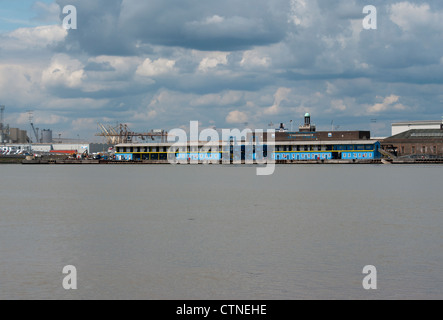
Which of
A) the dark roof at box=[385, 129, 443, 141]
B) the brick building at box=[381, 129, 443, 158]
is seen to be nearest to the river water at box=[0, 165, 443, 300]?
the brick building at box=[381, 129, 443, 158]

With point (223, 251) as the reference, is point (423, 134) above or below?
above

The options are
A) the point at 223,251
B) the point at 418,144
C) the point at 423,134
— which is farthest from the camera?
the point at 423,134

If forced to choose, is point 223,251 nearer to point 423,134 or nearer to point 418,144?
point 418,144

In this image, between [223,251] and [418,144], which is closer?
[223,251]

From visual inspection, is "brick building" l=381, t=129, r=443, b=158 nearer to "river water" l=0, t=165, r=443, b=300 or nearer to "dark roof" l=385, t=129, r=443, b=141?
"dark roof" l=385, t=129, r=443, b=141

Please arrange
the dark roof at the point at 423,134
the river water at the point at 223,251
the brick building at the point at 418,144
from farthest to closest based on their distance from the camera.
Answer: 1. the dark roof at the point at 423,134
2. the brick building at the point at 418,144
3. the river water at the point at 223,251

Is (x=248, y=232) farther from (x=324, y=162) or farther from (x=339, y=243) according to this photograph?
(x=324, y=162)

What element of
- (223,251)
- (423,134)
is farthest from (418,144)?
(223,251)

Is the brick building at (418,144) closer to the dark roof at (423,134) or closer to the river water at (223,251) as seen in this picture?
the dark roof at (423,134)

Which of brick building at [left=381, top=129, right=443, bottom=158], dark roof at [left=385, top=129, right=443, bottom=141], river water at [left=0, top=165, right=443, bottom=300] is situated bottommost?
river water at [left=0, top=165, right=443, bottom=300]

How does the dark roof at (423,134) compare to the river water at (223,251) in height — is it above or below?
above

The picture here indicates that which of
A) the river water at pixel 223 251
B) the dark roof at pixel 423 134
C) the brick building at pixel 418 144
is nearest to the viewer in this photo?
the river water at pixel 223 251

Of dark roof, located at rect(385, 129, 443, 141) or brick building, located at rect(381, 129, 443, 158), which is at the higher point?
dark roof, located at rect(385, 129, 443, 141)

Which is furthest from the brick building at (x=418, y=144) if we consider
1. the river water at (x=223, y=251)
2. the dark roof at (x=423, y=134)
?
the river water at (x=223, y=251)
